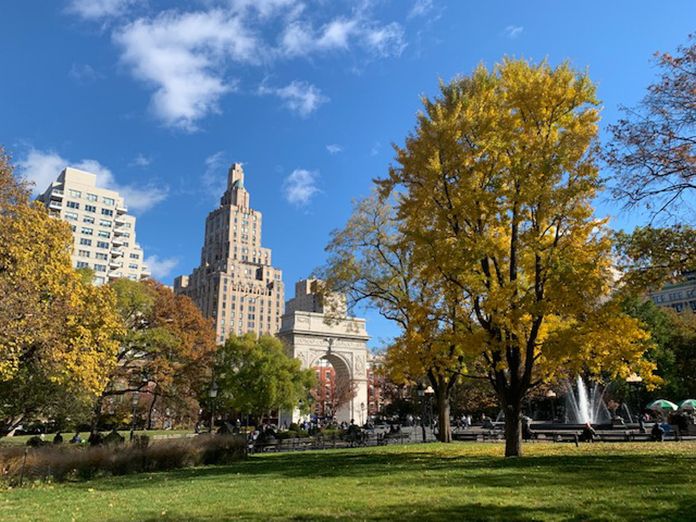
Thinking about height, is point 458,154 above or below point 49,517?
above

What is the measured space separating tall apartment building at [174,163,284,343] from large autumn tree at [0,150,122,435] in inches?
4765

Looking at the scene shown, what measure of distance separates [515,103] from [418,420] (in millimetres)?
60506

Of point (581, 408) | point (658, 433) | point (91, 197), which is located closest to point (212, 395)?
point (658, 433)

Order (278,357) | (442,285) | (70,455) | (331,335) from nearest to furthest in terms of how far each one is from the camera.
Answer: (70,455) → (442,285) → (278,357) → (331,335)

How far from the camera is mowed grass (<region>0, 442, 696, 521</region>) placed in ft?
26.7

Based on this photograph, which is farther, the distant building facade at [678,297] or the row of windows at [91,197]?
the row of windows at [91,197]

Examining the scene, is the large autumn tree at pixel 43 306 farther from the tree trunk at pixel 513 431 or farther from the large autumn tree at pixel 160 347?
the tree trunk at pixel 513 431

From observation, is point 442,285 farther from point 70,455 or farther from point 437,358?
point 70,455

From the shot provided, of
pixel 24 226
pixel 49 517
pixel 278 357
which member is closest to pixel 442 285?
pixel 49 517

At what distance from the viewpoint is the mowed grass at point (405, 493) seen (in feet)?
26.7

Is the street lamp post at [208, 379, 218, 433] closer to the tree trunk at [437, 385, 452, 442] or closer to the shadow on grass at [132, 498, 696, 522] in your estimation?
the tree trunk at [437, 385, 452, 442]

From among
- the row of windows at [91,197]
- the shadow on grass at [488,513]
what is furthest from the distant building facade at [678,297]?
the row of windows at [91,197]

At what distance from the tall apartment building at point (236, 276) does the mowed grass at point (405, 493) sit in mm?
127855

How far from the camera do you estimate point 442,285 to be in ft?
55.7
